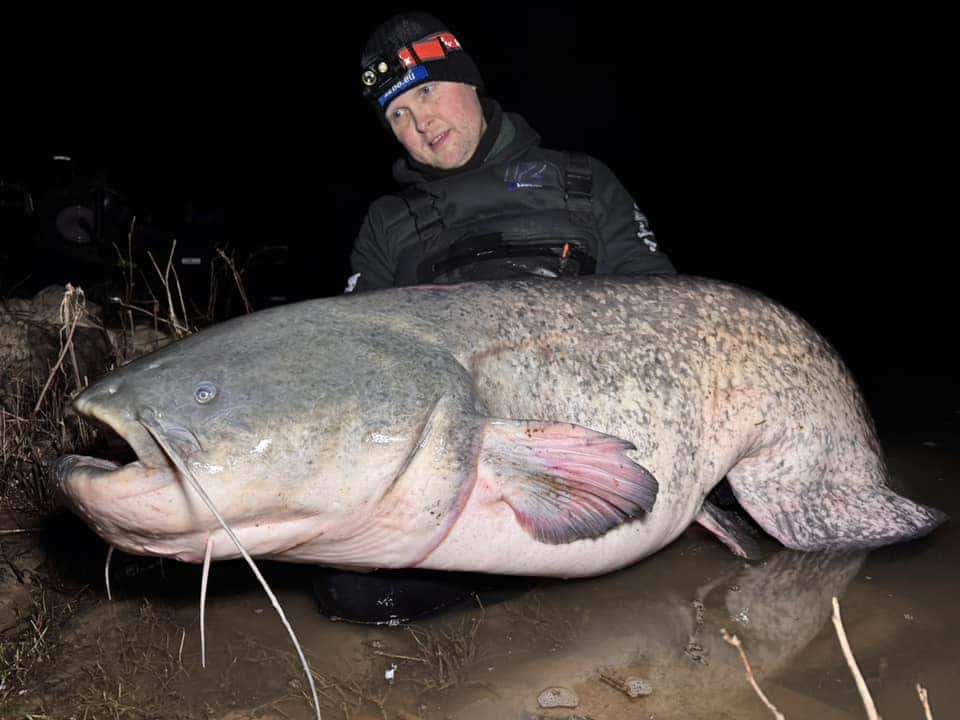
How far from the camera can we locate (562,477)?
206cm

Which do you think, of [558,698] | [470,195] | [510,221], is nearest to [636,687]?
[558,698]

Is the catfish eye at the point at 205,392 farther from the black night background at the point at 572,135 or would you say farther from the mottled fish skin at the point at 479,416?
the black night background at the point at 572,135

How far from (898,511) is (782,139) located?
841 inches

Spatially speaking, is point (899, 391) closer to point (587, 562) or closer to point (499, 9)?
point (587, 562)

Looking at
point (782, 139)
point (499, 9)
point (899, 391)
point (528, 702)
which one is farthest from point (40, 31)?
point (528, 702)

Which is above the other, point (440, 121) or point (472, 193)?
point (440, 121)

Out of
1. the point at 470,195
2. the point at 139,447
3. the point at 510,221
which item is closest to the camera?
the point at 139,447

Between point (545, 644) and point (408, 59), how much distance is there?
2.39 meters

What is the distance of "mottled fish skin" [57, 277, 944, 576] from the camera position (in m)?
1.82

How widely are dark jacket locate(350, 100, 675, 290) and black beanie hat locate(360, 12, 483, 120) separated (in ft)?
0.93

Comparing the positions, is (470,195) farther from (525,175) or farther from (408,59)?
(408,59)

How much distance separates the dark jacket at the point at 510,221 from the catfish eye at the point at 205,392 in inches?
64.1

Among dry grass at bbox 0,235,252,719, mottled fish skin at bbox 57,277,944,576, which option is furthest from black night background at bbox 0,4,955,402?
mottled fish skin at bbox 57,277,944,576

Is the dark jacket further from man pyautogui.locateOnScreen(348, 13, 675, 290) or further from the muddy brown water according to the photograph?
the muddy brown water
